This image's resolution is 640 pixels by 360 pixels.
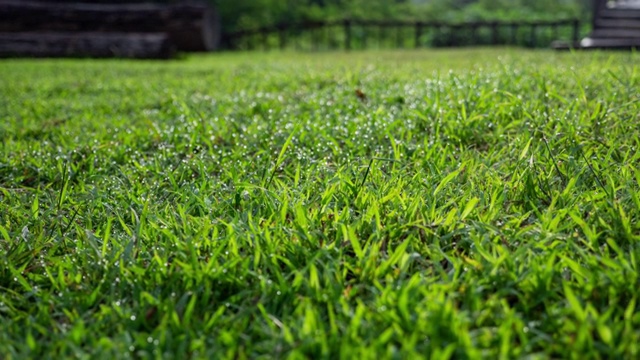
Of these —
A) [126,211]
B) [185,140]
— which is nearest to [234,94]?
[185,140]

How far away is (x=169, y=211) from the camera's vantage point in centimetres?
222

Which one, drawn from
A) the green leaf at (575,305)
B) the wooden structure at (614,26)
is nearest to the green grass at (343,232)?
the green leaf at (575,305)

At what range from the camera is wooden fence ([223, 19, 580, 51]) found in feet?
59.6

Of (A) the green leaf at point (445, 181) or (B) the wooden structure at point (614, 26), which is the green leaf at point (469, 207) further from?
(B) the wooden structure at point (614, 26)

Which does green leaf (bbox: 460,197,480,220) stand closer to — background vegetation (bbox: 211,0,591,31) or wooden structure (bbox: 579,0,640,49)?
wooden structure (bbox: 579,0,640,49)

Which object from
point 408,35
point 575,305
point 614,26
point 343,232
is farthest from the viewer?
point 408,35

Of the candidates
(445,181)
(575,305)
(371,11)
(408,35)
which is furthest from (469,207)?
(371,11)

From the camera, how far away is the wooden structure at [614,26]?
9.54 metres

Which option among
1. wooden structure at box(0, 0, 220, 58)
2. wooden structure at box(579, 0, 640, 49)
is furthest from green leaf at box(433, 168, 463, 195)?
wooden structure at box(0, 0, 220, 58)

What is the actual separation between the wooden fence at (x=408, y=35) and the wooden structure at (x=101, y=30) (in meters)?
3.87

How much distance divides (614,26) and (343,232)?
10415 millimetres

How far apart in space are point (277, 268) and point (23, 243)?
95 cm

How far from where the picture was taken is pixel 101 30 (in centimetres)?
1481

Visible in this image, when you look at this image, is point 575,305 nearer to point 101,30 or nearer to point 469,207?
point 469,207
